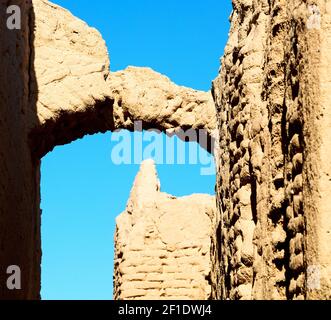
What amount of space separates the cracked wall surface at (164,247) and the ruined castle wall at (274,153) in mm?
2940

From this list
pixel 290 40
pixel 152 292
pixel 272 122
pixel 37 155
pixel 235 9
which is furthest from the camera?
pixel 152 292

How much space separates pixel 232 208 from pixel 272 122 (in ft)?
3.83

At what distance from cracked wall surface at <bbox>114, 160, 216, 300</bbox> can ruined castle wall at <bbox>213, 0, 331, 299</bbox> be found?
294 centimetres

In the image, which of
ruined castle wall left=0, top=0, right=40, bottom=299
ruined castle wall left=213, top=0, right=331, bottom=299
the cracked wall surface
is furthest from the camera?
the cracked wall surface

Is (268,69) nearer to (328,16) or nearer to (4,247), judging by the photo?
(328,16)

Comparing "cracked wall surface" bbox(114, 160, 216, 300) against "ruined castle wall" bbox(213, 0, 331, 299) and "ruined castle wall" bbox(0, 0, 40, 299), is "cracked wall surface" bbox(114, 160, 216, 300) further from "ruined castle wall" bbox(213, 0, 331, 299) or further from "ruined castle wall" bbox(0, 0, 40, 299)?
"ruined castle wall" bbox(213, 0, 331, 299)

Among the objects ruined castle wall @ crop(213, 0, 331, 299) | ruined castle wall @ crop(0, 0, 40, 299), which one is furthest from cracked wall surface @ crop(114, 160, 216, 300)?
ruined castle wall @ crop(213, 0, 331, 299)

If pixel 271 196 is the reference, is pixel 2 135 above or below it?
above

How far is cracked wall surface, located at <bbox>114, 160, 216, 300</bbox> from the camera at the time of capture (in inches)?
404

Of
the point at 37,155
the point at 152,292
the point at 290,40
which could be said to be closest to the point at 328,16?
the point at 290,40

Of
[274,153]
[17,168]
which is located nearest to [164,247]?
[17,168]

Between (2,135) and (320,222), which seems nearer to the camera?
(320,222)

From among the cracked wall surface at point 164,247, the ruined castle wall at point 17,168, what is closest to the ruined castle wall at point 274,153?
the ruined castle wall at point 17,168
